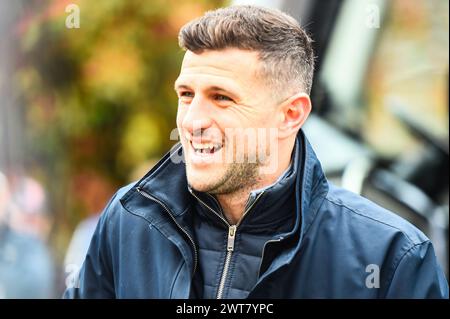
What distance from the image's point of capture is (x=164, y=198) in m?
2.07

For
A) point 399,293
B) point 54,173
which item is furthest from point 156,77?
point 399,293

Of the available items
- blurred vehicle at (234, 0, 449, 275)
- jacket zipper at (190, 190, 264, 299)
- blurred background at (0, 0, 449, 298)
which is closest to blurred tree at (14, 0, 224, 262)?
blurred background at (0, 0, 449, 298)

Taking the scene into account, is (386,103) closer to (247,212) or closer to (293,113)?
(293,113)

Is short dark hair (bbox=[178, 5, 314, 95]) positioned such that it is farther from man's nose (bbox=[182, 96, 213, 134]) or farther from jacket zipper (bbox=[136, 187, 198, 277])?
jacket zipper (bbox=[136, 187, 198, 277])

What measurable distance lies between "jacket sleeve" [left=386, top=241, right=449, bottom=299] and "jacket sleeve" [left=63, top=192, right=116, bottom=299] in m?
0.79

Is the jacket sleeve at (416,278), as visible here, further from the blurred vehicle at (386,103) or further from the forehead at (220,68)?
the blurred vehicle at (386,103)

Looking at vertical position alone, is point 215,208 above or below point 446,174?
above

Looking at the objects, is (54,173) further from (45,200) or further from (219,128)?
(219,128)

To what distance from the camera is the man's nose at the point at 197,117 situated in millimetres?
1996

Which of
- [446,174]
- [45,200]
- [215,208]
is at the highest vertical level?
[215,208]

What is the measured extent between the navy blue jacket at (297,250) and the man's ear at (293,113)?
52 millimetres

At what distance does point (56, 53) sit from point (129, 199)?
10.8 feet

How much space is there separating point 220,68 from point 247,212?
1.27ft

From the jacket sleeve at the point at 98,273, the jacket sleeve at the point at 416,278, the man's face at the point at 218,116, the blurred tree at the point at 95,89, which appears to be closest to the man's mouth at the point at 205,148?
the man's face at the point at 218,116
